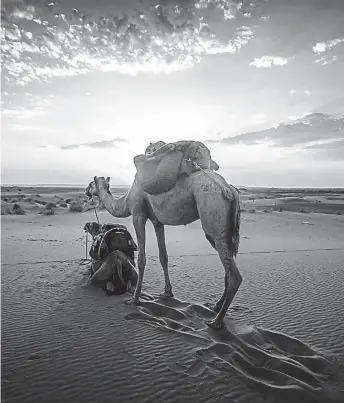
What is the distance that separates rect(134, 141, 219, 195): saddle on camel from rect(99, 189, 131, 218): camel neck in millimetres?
1302

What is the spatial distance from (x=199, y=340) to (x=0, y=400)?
2.30 metres

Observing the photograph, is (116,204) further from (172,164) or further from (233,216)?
(233,216)

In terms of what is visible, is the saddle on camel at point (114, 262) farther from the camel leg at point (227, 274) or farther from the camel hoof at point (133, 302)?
the camel leg at point (227, 274)

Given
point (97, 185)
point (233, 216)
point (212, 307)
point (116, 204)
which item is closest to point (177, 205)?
point (233, 216)

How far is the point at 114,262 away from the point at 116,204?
1185 millimetres

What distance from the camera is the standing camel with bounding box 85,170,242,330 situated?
4.52 meters

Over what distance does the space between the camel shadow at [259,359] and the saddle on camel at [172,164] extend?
6.74 feet

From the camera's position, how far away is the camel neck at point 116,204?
650 cm

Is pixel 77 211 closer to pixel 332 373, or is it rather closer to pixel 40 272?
pixel 40 272

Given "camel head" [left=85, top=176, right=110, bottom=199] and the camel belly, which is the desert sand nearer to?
the camel belly

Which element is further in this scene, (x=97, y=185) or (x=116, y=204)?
(x=97, y=185)

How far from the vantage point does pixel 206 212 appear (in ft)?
15.0

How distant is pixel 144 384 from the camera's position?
3.25 meters

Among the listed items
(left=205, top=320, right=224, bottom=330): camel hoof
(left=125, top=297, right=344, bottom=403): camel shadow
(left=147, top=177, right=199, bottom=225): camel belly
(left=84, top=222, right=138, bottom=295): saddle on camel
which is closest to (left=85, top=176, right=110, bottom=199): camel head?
(left=84, top=222, right=138, bottom=295): saddle on camel
